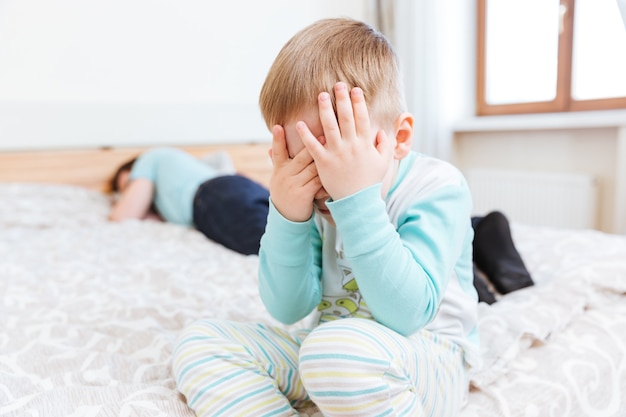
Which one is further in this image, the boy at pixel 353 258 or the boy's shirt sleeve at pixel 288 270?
the boy's shirt sleeve at pixel 288 270

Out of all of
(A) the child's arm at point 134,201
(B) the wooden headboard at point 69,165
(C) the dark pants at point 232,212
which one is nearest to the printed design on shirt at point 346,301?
(C) the dark pants at point 232,212

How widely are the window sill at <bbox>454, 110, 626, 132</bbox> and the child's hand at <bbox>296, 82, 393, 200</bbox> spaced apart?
182 centimetres

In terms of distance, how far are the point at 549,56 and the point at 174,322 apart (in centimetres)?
220

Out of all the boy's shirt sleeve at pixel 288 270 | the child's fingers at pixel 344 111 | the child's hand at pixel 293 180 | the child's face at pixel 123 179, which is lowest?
the child's face at pixel 123 179

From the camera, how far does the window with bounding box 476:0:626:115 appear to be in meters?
2.19

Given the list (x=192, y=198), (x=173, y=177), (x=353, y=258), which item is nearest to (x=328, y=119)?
(x=353, y=258)

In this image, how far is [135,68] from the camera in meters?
2.29

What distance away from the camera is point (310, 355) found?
21.2 inches

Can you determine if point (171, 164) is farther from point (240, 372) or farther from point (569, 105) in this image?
point (569, 105)

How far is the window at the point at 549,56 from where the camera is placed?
219cm

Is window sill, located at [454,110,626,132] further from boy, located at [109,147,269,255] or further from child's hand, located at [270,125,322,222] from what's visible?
child's hand, located at [270,125,322,222]

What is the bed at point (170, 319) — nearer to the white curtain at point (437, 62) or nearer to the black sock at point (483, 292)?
the black sock at point (483, 292)

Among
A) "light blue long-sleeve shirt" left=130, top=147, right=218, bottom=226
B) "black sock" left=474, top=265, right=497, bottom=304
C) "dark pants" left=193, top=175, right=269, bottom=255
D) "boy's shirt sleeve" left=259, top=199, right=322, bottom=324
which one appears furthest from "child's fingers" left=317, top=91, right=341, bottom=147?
"light blue long-sleeve shirt" left=130, top=147, right=218, bottom=226

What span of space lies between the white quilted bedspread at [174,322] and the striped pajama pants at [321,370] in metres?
0.05
